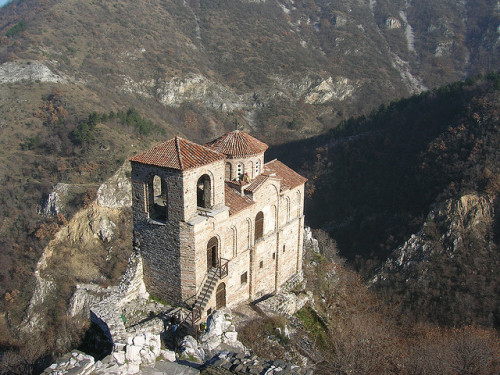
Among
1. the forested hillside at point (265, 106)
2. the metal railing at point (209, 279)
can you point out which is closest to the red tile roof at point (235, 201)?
the metal railing at point (209, 279)

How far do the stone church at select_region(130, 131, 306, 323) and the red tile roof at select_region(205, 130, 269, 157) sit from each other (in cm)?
5

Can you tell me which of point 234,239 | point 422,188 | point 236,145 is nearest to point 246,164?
point 236,145

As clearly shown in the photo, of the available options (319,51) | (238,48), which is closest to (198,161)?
(238,48)

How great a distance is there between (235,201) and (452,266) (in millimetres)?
26587

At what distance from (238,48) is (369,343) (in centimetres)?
9182

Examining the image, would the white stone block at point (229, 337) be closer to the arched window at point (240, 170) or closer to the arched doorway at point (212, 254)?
the arched doorway at point (212, 254)

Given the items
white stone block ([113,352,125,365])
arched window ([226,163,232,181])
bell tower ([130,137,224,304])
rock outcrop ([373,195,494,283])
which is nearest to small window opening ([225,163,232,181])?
arched window ([226,163,232,181])

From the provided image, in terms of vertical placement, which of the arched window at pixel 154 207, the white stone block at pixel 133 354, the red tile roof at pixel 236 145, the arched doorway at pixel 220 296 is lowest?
the arched doorway at pixel 220 296

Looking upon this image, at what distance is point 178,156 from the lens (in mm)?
19188

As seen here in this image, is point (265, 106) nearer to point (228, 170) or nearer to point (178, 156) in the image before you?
point (228, 170)

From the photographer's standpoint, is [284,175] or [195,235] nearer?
[195,235]

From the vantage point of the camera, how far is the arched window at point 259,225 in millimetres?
24619

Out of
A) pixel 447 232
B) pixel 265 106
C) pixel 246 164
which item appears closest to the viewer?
pixel 246 164

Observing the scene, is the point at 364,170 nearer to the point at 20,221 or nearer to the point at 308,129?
the point at 308,129
